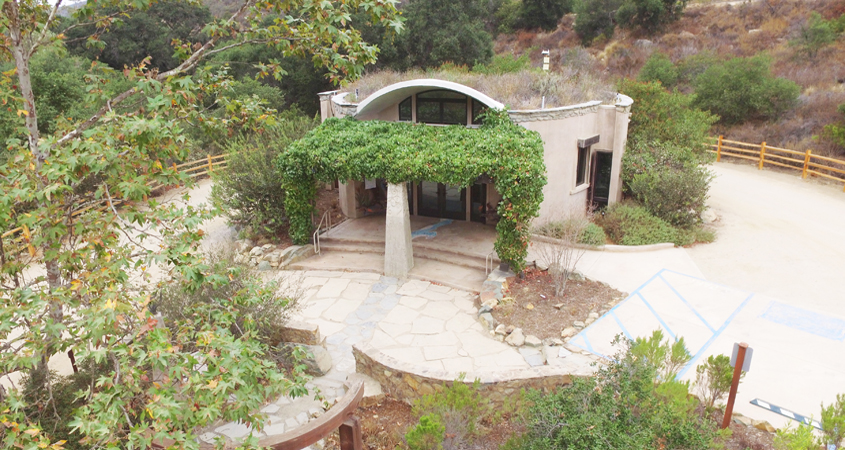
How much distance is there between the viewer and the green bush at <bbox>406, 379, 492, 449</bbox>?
6.50 metres

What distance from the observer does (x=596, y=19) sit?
39.3 meters

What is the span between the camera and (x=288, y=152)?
12.7 m

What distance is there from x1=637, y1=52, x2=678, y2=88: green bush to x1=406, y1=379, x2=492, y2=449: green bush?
992 inches

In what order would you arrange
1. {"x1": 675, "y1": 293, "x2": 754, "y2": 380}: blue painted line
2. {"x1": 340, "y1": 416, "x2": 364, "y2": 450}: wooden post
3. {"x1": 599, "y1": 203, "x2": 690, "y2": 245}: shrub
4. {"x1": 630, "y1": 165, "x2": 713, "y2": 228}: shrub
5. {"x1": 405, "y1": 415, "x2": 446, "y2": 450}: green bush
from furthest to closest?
{"x1": 630, "y1": 165, "x2": 713, "y2": 228}: shrub → {"x1": 599, "y1": 203, "x2": 690, "y2": 245}: shrub → {"x1": 675, "y1": 293, "x2": 754, "y2": 380}: blue painted line → {"x1": 340, "y1": 416, "x2": 364, "y2": 450}: wooden post → {"x1": 405, "y1": 415, "x2": 446, "y2": 450}: green bush

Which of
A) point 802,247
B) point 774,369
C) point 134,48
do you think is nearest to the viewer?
point 774,369

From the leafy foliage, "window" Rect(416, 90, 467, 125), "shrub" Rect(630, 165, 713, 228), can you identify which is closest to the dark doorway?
"shrub" Rect(630, 165, 713, 228)

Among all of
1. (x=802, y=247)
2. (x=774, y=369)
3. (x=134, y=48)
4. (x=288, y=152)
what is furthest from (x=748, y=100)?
(x=134, y=48)

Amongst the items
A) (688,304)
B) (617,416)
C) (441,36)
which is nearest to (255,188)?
(688,304)

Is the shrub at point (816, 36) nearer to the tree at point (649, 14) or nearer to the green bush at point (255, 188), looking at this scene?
the tree at point (649, 14)

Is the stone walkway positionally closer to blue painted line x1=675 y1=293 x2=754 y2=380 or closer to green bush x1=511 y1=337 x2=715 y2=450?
blue painted line x1=675 y1=293 x2=754 y2=380

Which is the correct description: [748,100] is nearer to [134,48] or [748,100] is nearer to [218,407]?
[218,407]

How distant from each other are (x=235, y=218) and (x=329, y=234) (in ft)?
8.27

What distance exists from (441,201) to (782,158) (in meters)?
13.8

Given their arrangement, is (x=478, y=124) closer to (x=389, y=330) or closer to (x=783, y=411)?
(x=389, y=330)
